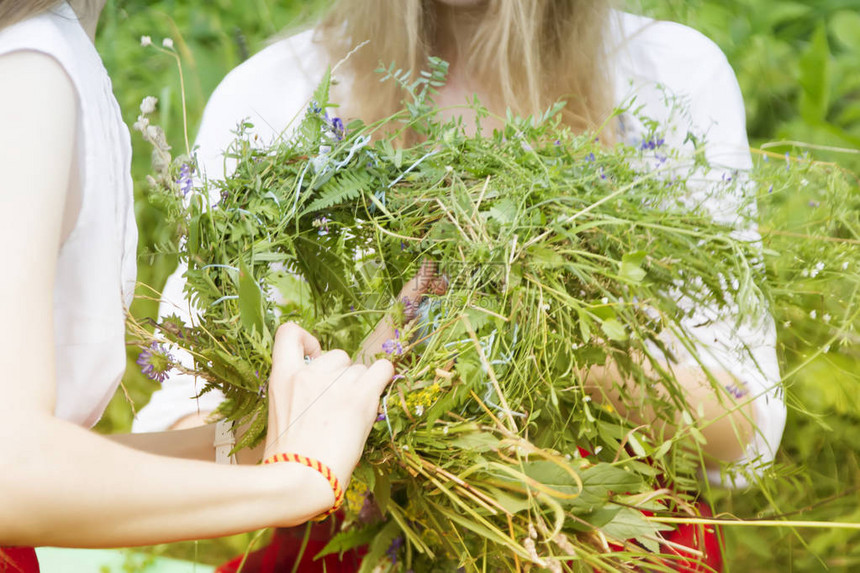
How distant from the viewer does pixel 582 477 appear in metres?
0.47

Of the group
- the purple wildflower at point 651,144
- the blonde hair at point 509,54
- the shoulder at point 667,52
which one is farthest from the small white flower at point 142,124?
the shoulder at point 667,52

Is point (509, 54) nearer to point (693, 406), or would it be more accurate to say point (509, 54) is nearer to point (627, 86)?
point (627, 86)

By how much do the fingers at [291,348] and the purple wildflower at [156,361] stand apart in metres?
0.09

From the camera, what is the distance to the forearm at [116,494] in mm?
375

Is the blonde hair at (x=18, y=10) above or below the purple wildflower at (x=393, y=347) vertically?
above

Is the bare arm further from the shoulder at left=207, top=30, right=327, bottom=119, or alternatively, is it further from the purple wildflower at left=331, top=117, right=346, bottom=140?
the shoulder at left=207, top=30, right=327, bottom=119

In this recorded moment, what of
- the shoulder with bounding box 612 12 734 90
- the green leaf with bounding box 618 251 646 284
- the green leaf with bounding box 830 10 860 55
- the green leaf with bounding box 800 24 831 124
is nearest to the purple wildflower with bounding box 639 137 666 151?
the green leaf with bounding box 618 251 646 284

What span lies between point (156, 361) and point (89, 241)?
0.09m

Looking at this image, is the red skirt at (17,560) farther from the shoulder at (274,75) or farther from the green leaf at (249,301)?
the shoulder at (274,75)

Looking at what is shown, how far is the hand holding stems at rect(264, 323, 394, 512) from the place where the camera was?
451 mm

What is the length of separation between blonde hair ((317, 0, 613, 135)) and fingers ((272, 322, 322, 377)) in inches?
20.2

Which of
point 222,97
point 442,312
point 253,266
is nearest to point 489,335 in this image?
point 442,312

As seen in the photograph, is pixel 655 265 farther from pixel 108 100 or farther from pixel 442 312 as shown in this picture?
pixel 108 100

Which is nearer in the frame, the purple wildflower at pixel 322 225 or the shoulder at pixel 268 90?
the purple wildflower at pixel 322 225
